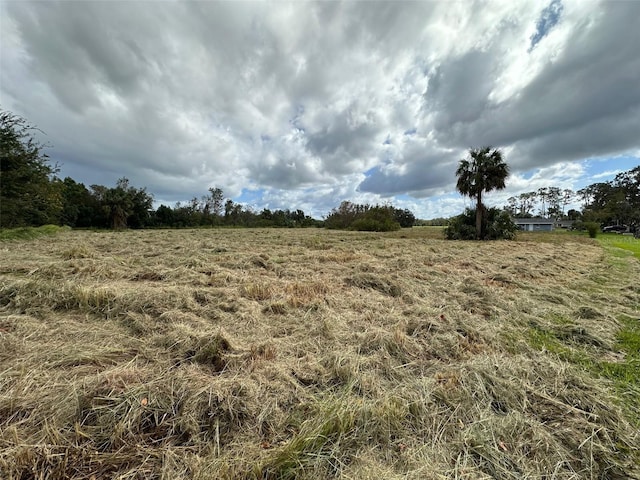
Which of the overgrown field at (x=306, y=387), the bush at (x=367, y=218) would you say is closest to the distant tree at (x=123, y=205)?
the bush at (x=367, y=218)

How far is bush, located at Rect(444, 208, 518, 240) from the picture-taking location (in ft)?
62.2

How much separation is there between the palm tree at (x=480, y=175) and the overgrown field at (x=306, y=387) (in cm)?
Result: 1656

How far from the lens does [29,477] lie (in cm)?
121

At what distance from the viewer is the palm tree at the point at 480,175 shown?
696 inches

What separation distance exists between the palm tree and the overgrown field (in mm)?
16558

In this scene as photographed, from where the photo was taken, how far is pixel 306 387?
1963 millimetres

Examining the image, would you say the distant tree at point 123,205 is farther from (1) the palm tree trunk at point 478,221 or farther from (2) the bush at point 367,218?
(1) the palm tree trunk at point 478,221

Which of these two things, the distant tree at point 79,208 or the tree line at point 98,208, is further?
the distant tree at point 79,208

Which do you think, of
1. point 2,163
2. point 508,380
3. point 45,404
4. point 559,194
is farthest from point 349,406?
point 559,194

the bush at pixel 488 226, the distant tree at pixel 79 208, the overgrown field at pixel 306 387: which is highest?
the distant tree at pixel 79 208

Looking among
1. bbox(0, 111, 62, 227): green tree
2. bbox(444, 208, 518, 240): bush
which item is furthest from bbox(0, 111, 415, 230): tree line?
bbox(444, 208, 518, 240): bush

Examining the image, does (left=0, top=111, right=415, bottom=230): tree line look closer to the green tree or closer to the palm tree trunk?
the green tree

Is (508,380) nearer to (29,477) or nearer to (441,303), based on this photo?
(441,303)

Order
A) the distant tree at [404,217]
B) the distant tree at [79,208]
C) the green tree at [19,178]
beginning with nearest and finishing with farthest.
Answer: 1. the green tree at [19,178]
2. the distant tree at [79,208]
3. the distant tree at [404,217]
